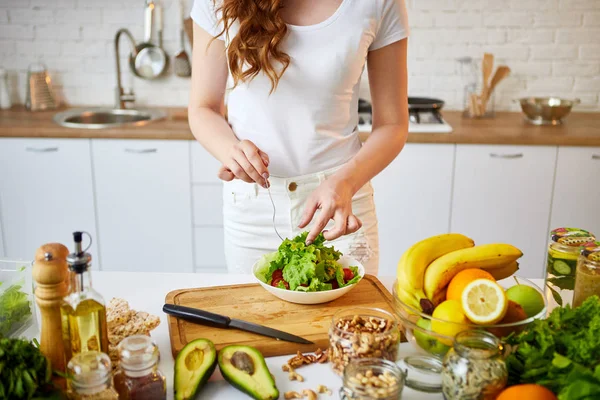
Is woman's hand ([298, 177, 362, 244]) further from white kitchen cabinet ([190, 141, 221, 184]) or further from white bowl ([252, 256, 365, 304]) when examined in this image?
white kitchen cabinet ([190, 141, 221, 184])

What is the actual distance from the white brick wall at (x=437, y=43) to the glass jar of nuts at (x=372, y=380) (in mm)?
2426

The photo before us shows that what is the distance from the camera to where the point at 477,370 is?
2.86ft

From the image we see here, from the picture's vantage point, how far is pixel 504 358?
944 mm

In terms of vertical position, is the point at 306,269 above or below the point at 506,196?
above

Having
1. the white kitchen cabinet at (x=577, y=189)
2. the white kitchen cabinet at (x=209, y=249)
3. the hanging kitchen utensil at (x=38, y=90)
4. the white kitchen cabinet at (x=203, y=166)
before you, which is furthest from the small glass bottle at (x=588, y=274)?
the hanging kitchen utensil at (x=38, y=90)

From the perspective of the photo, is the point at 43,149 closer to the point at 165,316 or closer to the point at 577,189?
the point at 165,316

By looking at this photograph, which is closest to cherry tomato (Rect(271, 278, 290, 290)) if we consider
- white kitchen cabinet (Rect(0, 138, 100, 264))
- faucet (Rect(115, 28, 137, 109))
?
white kitchen cabinet (Rect(0, 138, 100, 264))

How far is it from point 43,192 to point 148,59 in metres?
0.85

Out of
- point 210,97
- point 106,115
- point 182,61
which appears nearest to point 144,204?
point 106,115

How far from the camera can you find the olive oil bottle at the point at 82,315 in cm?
91

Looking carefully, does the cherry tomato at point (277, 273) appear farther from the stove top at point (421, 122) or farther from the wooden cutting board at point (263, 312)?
the stove top at point (421, 122)

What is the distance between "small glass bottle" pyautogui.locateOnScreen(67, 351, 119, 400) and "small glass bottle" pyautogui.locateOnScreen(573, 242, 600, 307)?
750mm

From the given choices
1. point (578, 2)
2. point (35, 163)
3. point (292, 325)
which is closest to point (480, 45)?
point (578, 2)

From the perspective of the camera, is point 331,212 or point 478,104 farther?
point 478,104
